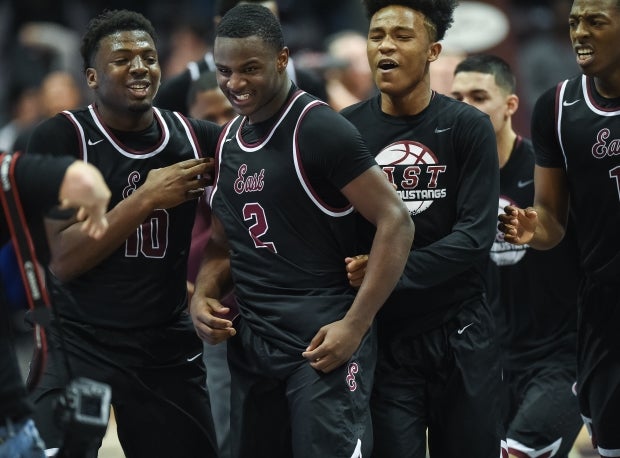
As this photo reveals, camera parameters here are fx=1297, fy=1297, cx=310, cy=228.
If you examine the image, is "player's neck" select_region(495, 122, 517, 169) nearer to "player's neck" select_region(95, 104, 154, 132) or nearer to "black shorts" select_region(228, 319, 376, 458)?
"black shorts" select_region(228, 319, 376, 458)

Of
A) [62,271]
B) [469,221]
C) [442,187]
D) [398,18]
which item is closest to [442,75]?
[398,18]

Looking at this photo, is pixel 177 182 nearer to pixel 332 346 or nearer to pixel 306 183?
pixel 306 183

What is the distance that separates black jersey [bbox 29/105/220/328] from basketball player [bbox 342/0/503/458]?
2.89ft

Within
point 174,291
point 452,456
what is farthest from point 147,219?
point 452,456

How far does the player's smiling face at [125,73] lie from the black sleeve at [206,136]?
0.26m

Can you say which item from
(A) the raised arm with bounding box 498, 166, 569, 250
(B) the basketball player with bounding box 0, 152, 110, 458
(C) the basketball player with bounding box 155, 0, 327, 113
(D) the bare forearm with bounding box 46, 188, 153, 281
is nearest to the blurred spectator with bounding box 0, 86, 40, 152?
(C) the basketball player with bounding box 155, 0, 327, 113

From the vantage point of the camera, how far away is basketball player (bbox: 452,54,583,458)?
22.1 feet

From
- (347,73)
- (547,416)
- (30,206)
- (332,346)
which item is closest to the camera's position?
(30,206)

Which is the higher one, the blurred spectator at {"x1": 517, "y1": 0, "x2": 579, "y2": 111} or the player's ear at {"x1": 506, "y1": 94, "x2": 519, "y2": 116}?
the player's ear at {"x1": 506, "y1": 94, "x2": 519, "y2": 116}

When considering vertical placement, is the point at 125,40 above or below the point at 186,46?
above

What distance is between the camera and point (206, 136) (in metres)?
5.82

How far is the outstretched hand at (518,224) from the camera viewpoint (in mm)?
5719

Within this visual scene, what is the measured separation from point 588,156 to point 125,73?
6.84 feet

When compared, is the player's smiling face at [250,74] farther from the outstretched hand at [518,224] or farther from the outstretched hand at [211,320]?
the outstretched hand at [518,224]
